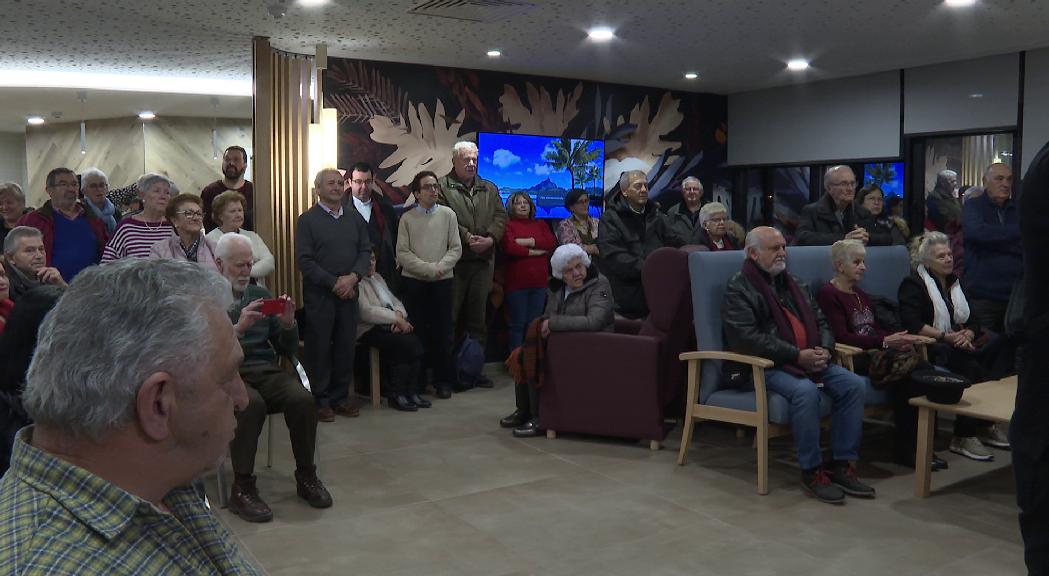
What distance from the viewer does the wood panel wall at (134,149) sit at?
563 centimetres

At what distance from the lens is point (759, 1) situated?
18.5ft

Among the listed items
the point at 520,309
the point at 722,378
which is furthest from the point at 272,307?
the point at 520,309

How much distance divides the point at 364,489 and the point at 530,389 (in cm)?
134

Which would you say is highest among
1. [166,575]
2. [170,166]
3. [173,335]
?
[170,166]

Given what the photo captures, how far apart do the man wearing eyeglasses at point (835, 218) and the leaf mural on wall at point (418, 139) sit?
3.25 metres

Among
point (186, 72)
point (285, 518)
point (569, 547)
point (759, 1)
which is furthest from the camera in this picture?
point (186, 72)

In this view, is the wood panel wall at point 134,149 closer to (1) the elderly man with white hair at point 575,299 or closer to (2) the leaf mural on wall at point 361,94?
(2) the leaf mural on wall at point 361,94

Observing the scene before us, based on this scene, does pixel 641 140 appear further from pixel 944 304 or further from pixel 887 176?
pixel 944 304

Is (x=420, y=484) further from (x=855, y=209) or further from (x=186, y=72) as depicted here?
(x=186, y=72)

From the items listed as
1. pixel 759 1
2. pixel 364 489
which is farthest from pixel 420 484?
pixel 759 1

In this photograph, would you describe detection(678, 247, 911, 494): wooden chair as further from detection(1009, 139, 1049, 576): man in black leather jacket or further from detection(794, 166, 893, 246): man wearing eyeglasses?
detection(1009, 139, 1049, 576): man in black leather jacket

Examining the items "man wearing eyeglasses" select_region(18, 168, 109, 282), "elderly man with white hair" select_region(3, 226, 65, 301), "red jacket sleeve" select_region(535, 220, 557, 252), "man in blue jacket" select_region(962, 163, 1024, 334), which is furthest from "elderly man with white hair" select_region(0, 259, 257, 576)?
"red jacket sleeve" select_region(535, 220, 557, 252)

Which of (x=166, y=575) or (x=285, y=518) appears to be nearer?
(x=166, y=575)

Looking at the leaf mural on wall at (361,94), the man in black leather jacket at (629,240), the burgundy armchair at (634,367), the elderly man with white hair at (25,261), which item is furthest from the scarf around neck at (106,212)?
the man in black leather jacket at (629,240)
